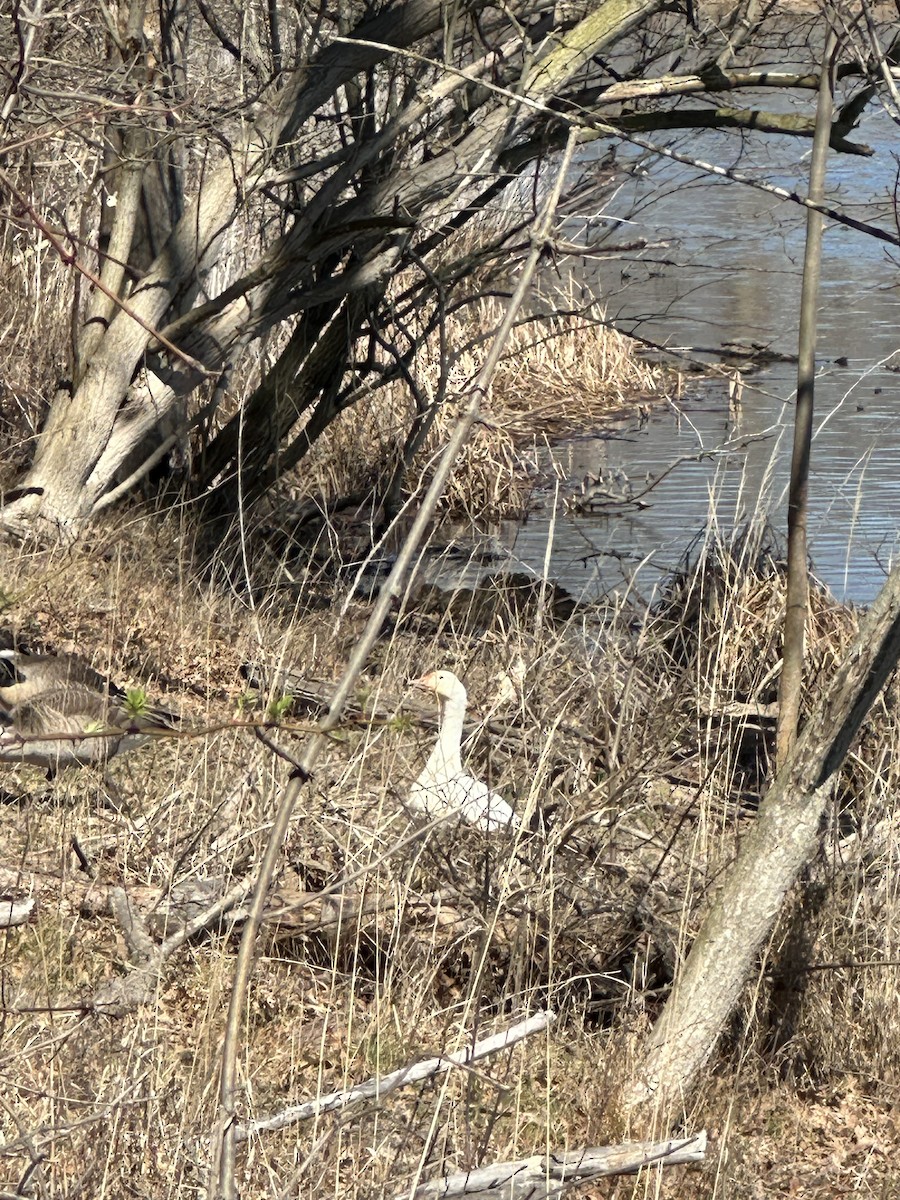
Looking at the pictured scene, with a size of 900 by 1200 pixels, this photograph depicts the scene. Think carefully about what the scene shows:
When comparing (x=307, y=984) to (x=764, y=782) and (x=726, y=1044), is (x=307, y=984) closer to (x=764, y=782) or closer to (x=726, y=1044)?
(x=726, y=1044)

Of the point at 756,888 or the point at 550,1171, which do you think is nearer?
the point at 550,1171

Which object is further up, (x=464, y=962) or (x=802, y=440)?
(x=802, y=440)

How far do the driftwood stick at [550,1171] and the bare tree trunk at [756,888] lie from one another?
0.61 meters

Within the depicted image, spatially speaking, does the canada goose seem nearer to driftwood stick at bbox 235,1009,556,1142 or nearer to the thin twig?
driftwood stick at bbox 235,1009,556,1142

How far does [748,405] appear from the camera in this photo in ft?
47.1

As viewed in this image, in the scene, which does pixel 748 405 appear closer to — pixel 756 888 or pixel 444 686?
pixel 444 686

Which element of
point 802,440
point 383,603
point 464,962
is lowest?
point 464,962

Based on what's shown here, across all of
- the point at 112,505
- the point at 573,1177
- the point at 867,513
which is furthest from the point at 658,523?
the point at 573,1177

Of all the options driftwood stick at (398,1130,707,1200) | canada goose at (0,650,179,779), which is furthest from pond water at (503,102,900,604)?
driftwood stick at (398,1130,707,1200)

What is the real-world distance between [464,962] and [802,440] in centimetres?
178

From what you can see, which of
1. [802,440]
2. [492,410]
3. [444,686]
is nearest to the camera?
[802,440]

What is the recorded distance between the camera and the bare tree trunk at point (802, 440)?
4.25 m

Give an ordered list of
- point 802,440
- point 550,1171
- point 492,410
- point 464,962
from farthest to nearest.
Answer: point 492,410, point 464,962, point 802,440, point 550,1171

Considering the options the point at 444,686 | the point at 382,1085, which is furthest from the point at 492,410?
the point at 382,1085
